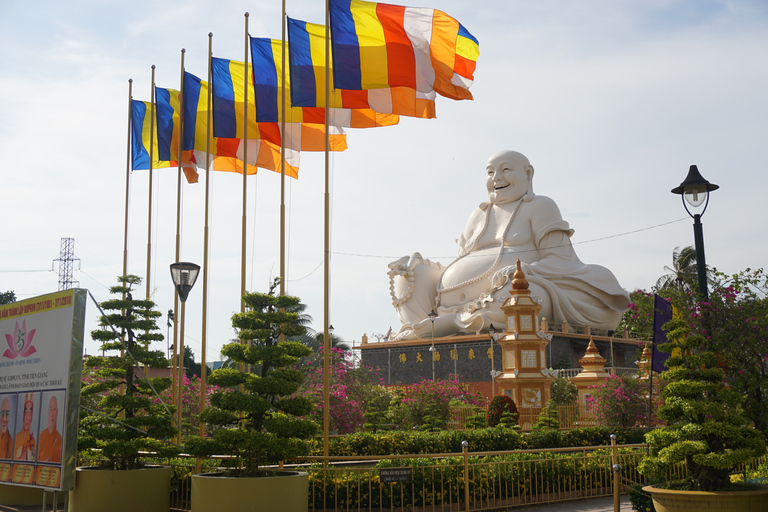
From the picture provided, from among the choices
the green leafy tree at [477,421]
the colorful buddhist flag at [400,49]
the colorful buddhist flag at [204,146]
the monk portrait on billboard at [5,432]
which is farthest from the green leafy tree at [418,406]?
the monk portrait on billboard at [5,432]

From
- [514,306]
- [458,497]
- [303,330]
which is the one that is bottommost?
[458,497]

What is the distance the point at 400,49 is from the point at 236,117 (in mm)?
4591

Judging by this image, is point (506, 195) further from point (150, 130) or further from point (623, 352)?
point (150, 130)

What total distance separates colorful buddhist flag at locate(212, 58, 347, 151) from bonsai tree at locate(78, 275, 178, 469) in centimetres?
440

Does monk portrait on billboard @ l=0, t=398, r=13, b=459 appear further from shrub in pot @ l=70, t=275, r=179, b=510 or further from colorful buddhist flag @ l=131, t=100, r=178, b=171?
colorful buddhist flag @ l=131, t=100, r=178, b=171

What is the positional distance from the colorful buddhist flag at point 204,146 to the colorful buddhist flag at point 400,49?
3.73 meters

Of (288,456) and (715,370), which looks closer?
(715,370)

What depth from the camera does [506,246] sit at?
3234 cm

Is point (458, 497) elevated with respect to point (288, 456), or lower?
lower

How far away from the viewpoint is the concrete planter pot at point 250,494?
30.1 feet

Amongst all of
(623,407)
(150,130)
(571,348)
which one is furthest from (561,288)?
(150,130)

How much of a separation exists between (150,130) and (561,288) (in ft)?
63.8

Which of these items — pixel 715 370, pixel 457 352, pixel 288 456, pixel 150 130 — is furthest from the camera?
pixel 457 352

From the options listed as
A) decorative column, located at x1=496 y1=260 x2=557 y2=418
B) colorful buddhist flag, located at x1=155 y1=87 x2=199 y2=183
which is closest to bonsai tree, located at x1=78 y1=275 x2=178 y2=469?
colorful buddhist flag, located at x1=155 y1=87 x2=199 y2=183
